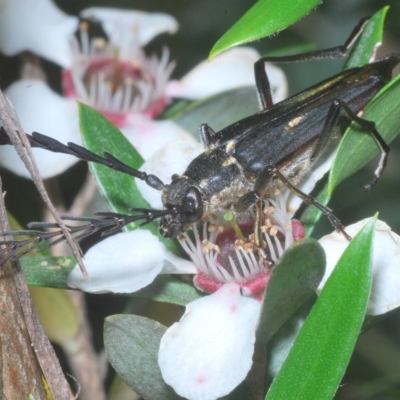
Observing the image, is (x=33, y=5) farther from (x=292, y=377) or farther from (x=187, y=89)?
(x=292, y=377)

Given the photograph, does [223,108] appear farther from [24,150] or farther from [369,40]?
[24,150]

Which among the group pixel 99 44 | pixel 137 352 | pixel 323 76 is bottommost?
pixel 137 352

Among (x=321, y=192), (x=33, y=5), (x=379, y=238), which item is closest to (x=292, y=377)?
(x=379, y=238)

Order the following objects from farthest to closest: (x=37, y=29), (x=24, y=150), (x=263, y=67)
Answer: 1. (x=37, y=29)
2. (x=263, y=67)
3. (x=24, y=150)

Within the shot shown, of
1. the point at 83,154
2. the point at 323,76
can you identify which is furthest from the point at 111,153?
the point at 323,76

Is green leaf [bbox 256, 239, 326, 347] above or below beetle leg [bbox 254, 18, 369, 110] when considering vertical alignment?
below

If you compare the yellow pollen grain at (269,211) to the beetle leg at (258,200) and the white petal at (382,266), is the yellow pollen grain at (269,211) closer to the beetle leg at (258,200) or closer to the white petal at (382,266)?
the beetle leg at (258,200)

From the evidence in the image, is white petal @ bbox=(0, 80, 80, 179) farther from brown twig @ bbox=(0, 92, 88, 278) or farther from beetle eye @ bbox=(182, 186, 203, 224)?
brown twig @ bbox=(0, 92, 88, 278)

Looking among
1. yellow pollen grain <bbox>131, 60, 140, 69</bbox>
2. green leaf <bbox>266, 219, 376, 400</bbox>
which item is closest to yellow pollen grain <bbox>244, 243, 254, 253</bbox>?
green leaf <bbox>266, 219, 376, 400</bbox>
